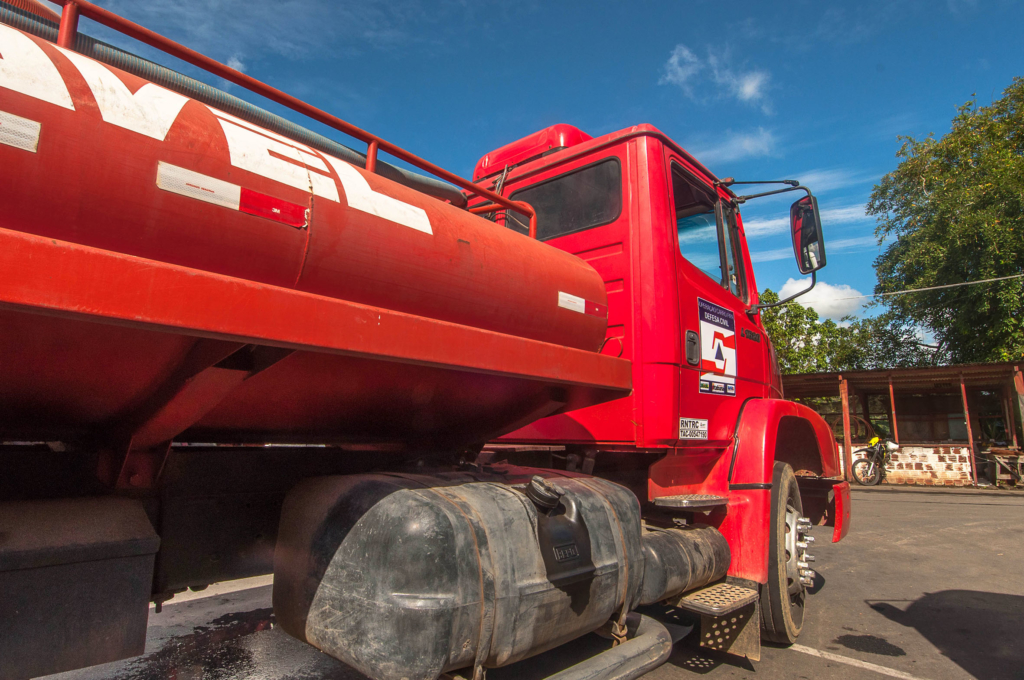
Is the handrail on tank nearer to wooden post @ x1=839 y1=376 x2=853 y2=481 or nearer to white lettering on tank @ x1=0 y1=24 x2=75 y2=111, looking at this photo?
white lettering on tank @ x1=0 y1=24 x2=75 y2=111

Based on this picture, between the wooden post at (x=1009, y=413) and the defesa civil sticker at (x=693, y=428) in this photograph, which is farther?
the wooden post at (x=1009, y=413)

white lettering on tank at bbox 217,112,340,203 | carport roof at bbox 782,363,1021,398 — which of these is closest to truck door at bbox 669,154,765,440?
white lettering on tank at bbox 217,112,340,203

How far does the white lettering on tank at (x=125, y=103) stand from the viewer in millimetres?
1201

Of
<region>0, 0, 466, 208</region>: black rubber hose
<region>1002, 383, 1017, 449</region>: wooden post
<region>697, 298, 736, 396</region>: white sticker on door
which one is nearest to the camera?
<region>0, 0, 466, 208</region>: black rubber hose

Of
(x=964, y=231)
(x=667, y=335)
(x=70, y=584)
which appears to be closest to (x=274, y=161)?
(x=70, y=584)

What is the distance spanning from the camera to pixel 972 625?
14.0ft

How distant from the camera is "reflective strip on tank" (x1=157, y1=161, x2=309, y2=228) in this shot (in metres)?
1.25

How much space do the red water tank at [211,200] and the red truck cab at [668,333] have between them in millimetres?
1288

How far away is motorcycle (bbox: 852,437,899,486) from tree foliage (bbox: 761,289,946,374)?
8248 millimetres

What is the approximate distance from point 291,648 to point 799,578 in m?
3.08

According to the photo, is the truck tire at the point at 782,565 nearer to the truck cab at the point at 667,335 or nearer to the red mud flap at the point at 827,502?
the truck cab at the point at 667,335

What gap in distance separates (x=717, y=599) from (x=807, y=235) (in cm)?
230

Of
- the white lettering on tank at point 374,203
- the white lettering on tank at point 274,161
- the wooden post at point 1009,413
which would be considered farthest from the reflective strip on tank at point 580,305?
the wooden post at point 1009,413

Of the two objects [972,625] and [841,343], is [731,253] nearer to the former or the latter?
[972,625]
